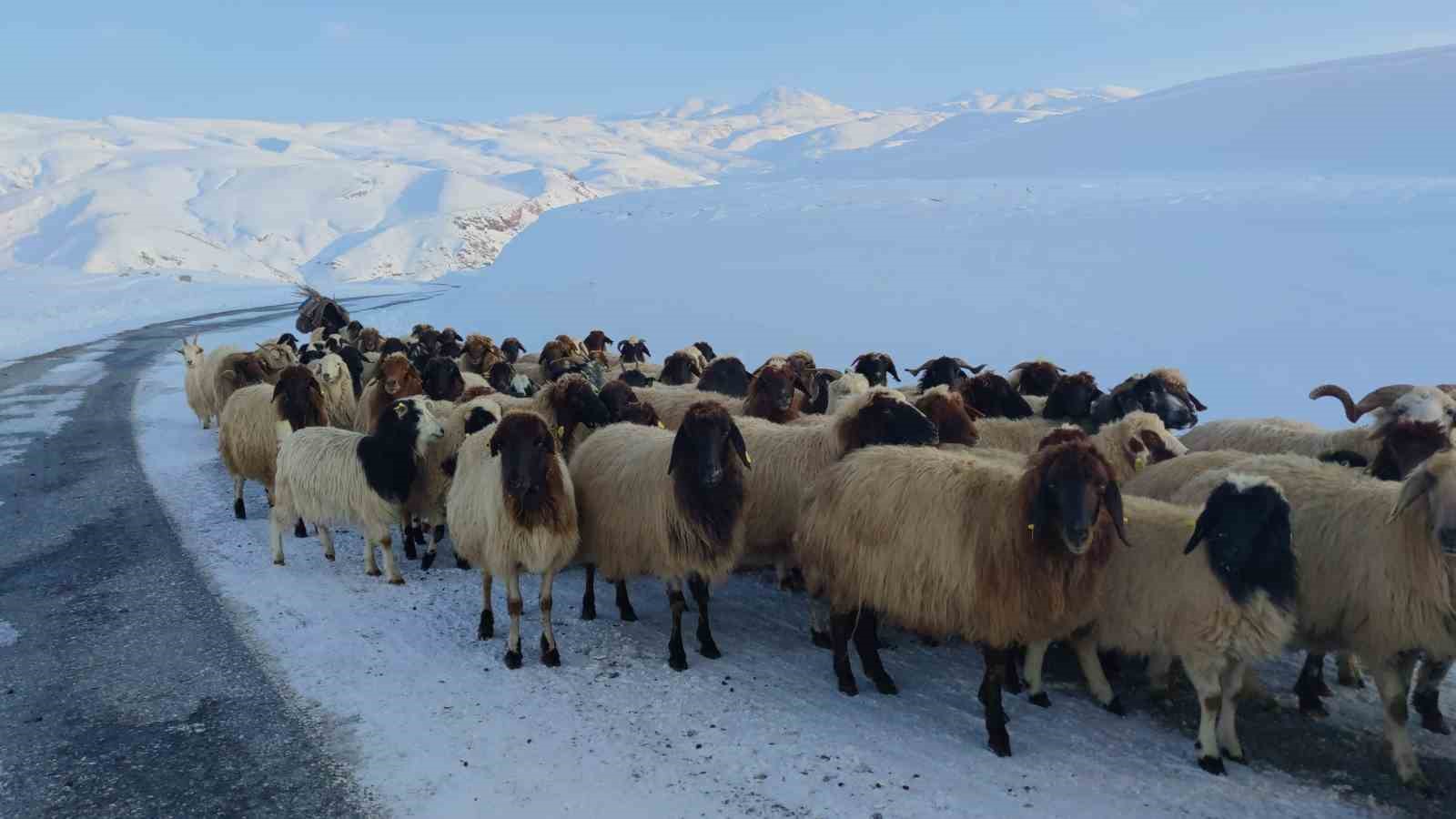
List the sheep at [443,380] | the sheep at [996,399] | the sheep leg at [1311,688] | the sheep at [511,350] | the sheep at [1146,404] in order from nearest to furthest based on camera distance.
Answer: the sheep leg at [1311,688] → the sheep at [1146,404] → the sheep at [996,399] → the sheep at [443,380] → the sheep at [511,350]

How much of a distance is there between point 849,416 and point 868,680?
6.46 feet

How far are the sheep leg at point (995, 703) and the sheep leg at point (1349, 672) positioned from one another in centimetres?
258

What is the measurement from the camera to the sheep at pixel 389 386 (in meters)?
10.6

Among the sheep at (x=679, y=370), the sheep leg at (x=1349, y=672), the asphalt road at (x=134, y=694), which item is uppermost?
the sheep at (x=679, y=370)

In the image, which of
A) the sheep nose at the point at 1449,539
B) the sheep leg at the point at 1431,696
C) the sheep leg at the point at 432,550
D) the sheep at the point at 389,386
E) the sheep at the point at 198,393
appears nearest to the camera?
the sheep nose at the point at 1449,539

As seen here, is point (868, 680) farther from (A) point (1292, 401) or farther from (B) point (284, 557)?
(A) point (1292, 401)

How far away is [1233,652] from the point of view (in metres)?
4.99

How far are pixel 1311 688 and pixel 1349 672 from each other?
629 millimetres

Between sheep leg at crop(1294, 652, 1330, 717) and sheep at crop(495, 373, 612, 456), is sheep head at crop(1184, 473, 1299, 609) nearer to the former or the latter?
sheep leg at crop(1294, 652, 1330, 717)

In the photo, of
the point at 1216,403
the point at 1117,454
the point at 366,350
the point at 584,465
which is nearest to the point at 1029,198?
the point at 1216,403

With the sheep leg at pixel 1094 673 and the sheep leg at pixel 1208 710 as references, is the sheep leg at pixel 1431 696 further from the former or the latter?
the sheep leg at pixel 1094 673

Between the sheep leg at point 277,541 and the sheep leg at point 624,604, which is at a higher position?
the sheep leg at point 277,541

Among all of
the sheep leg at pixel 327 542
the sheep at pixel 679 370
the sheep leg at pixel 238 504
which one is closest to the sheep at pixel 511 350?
the sheep at pixel 679 370

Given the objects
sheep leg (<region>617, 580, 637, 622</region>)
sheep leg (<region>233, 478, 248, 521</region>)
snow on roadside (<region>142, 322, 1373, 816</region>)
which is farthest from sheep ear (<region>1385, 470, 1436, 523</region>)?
sheep leg (<region>233, 478, 248, 521</region>)
